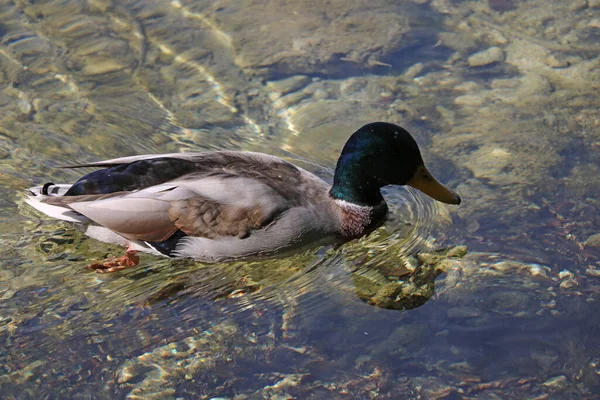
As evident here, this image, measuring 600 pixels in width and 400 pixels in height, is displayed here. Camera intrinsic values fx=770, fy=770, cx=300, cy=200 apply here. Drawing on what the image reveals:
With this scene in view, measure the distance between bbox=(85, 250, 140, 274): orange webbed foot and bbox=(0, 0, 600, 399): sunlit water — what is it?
0.18 feet

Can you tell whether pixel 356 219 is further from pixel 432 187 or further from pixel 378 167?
pixel 432 187

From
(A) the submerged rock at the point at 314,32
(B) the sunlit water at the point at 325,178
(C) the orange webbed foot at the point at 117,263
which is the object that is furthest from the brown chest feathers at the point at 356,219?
(A) the submerged rock at the point at 314,32

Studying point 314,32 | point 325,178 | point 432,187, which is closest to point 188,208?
point 325,178

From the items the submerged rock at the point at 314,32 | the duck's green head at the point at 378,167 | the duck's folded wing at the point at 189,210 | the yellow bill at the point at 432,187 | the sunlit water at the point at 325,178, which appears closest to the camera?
the sunlit water at the point at 325,178

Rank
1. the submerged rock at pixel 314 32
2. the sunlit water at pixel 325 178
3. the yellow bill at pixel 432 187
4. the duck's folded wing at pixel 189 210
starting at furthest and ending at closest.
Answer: the submerged rock at pixel 314 32 < the yellow bill at pixel 432 187 < the duck's folded wing at pixel 189 210 < the sunlit water at pixel 325 178

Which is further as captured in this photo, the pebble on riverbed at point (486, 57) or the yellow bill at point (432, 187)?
the pebble on riverbed at point (486, 57)

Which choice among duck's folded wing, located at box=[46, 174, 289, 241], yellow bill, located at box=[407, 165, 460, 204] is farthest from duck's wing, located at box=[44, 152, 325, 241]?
yellow bill, located at box=[407, 165, 460, 204]

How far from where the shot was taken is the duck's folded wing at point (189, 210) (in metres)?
5.09

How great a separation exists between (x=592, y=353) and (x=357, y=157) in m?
2.04

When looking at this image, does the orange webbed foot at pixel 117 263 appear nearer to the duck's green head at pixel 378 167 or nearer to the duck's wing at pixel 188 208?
the duck's wing at pixel 188 208

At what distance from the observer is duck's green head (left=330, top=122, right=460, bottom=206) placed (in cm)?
543

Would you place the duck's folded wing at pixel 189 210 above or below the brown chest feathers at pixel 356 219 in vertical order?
above

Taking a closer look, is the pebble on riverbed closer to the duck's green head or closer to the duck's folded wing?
the duck's green head

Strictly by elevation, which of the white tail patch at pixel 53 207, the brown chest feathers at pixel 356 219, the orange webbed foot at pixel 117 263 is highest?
the white tail patch at pixel 53 207
